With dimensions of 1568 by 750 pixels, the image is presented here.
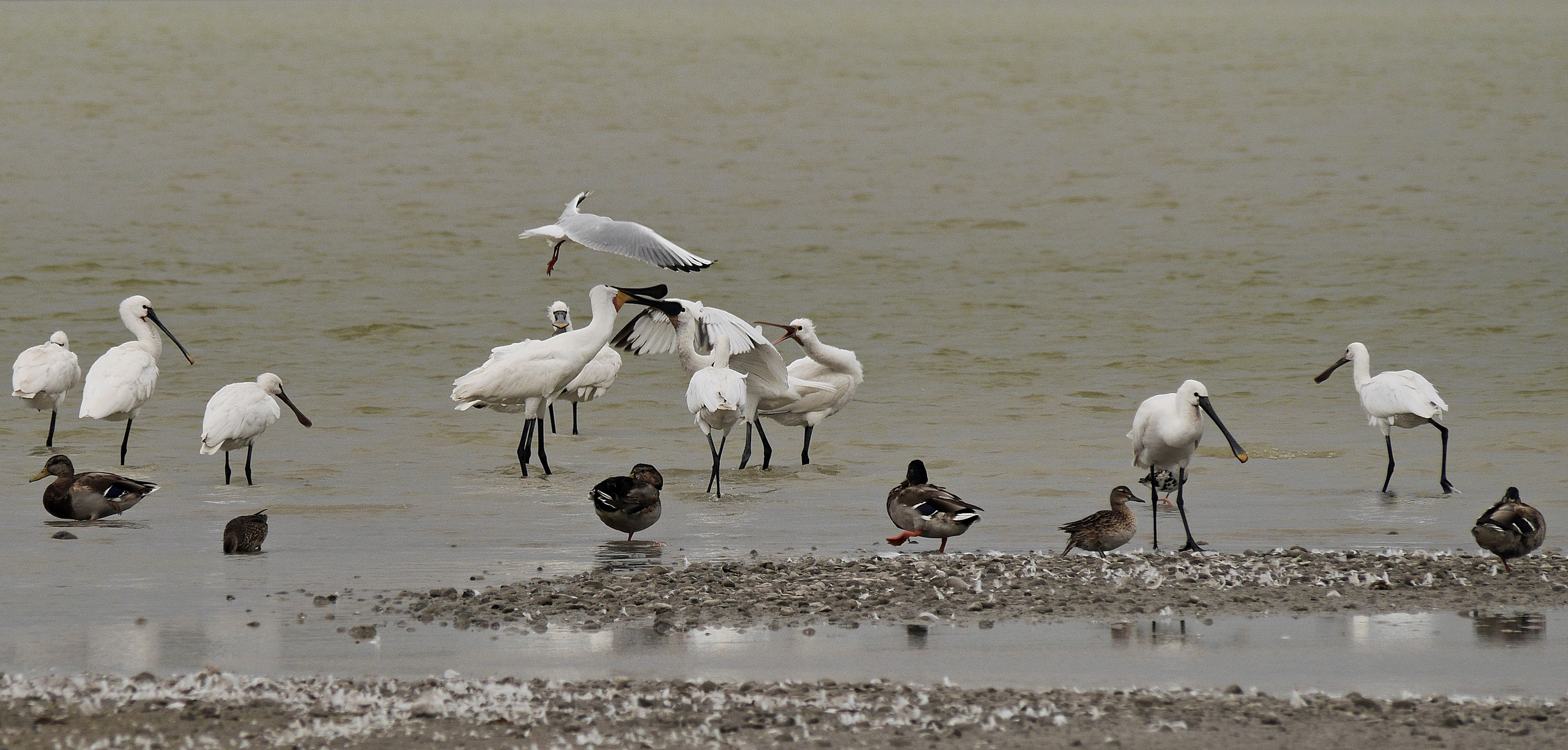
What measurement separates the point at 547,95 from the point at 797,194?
25.2 m

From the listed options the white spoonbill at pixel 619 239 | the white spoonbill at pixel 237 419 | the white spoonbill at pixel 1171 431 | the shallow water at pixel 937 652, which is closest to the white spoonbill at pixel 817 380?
the white spoonbill at pixel 619 239

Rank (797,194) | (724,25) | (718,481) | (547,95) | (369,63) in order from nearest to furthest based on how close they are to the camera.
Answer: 1. (718,481)
2. (797,194)
3. (547,95)
4. (369,63)
5. (724,25)

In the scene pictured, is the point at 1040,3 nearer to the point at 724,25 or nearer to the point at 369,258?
the point at 724,25

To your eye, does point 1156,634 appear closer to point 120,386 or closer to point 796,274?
point 120,386

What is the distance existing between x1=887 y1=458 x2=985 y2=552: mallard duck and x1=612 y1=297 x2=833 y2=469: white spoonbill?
414cm

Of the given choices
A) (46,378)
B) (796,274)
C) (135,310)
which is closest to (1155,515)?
(46,378)

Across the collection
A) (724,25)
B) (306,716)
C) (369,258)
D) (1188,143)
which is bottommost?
(306,716)

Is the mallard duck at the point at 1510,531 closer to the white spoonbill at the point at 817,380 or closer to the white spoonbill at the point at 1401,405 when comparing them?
the white spoonbill at the point at 1401,405

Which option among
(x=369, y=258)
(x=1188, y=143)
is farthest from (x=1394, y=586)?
(x=1188, y=143)

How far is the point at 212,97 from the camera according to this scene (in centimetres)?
6488

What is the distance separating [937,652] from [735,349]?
278 inches

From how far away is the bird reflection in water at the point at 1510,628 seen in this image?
7.88m

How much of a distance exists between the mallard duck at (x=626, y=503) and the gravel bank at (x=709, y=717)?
3.44 meters

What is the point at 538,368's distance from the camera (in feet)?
48.2
